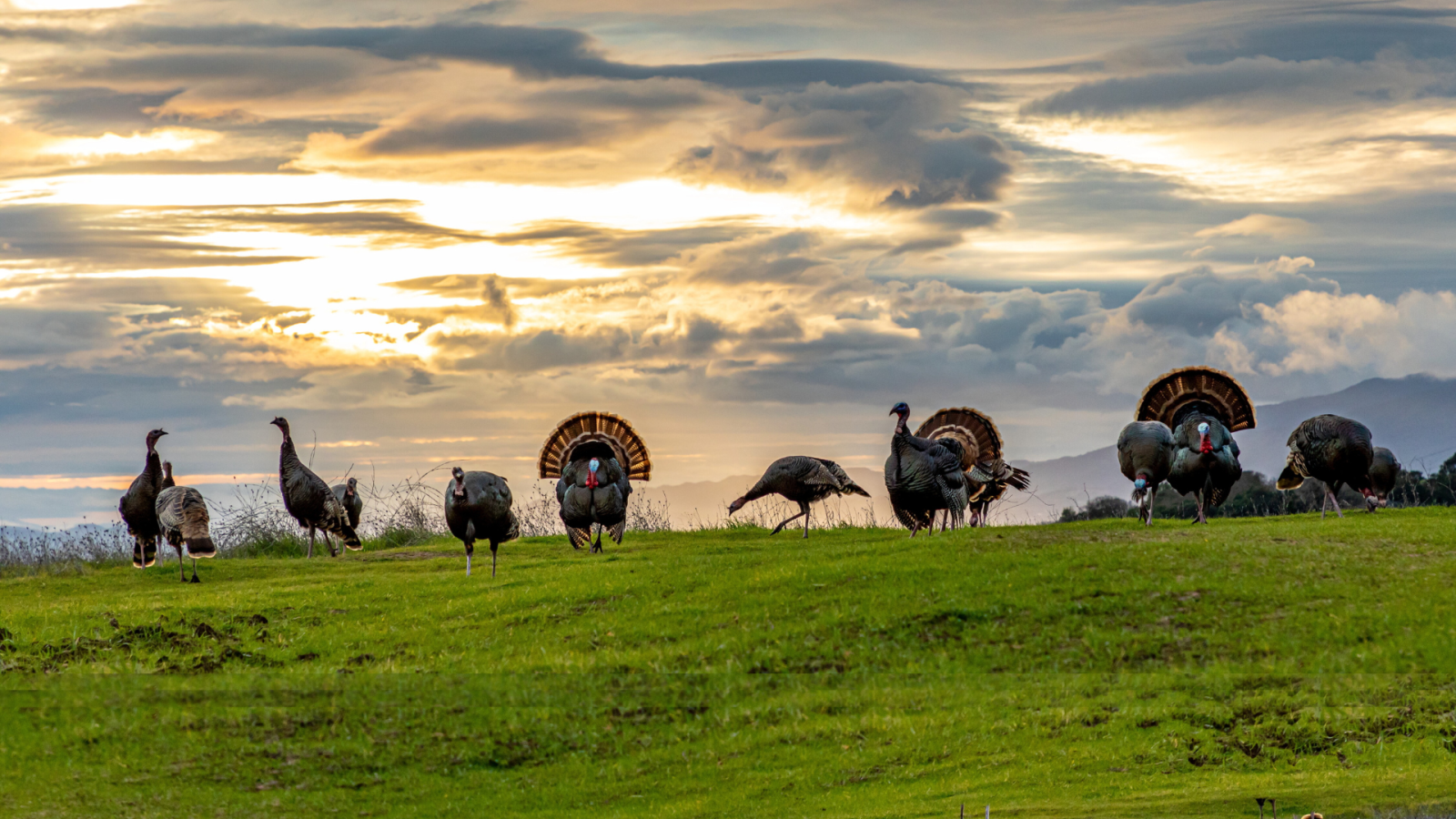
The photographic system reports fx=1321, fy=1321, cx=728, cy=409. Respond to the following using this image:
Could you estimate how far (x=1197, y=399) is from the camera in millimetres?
39188

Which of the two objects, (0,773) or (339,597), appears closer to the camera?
(0,773)

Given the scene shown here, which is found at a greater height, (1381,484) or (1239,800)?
(1381,484)

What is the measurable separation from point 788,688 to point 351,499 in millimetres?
26796

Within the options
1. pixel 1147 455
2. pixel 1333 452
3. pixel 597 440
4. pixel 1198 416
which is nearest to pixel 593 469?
pixel 597 440

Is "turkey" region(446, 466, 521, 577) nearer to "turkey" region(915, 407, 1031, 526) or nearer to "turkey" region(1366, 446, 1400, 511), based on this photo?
"turkey" region(915, 407, 1031, 526)

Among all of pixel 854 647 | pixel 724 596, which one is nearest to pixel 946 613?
pixel 854 647

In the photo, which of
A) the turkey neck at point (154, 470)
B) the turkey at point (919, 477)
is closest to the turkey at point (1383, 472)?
the turkey at point (919, 477)

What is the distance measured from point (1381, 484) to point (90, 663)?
37039 mm

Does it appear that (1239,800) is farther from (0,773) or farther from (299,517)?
(299,517)

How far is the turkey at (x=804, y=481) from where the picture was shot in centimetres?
3978

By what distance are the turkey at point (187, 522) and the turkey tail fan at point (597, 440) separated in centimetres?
1036

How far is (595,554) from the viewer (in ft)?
118

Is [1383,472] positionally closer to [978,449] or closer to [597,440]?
[978,449]

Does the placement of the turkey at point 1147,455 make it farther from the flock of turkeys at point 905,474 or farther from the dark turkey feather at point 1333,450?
the dark turkey feather at point 1333,450
